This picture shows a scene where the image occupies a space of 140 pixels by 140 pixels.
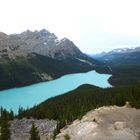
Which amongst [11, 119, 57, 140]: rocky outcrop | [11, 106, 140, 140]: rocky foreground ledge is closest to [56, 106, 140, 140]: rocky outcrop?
[11, 106, 140, 140]: rocky foreground ledge

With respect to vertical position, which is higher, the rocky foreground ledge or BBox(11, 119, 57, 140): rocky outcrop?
the rocky foreground ledge

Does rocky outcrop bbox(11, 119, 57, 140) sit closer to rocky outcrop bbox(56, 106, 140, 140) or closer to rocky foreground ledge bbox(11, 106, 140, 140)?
rocky foreground ledge bbox(11, 106, 140, 140)

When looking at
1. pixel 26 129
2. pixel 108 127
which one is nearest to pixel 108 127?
pixel 108 127

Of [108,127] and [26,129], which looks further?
[26,129]

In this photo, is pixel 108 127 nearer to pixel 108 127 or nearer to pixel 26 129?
pixel 108 127

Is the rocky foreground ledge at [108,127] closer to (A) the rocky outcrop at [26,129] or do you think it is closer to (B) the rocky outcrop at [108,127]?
(B) the rocky outcrop at [108,127]

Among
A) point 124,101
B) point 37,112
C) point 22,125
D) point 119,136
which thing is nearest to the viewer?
point 119,136

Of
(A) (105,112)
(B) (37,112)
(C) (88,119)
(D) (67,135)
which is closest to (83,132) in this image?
(D) (67,135)

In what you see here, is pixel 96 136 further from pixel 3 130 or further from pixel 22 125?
pixel 22 125

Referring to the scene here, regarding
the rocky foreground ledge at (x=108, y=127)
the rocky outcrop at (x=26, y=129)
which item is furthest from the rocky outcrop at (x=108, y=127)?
the rocky outcrop at (x=26, y=129)
